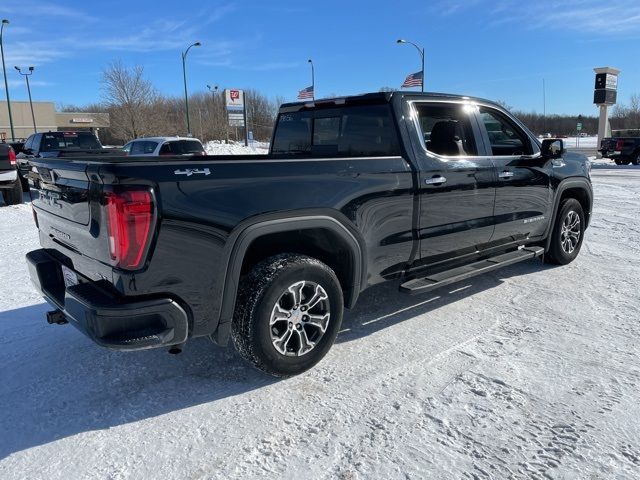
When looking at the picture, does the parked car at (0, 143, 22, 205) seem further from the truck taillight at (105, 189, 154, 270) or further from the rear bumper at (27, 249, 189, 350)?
the truck taillight at (105, 189, 154, 270)

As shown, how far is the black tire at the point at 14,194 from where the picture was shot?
1133 cm

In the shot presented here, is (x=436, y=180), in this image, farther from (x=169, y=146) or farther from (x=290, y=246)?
(x=169, y=146)

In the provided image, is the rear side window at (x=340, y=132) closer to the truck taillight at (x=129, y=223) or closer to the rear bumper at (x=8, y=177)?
the truck taillight at (x=129, y=223)

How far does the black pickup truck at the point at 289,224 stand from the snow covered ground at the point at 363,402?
379 millimetres

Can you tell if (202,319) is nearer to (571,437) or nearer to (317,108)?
(571,437)

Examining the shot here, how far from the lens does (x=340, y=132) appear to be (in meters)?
4.42

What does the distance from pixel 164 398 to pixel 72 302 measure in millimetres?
811

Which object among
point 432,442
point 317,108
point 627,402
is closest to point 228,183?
point 432,442

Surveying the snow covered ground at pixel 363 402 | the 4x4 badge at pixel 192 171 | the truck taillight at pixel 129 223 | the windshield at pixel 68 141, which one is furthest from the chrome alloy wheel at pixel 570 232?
the windshield at pixel 68 141

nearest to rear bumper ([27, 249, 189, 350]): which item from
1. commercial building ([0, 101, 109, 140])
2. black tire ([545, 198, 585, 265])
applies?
black tire ([545, 198, 585, 265])

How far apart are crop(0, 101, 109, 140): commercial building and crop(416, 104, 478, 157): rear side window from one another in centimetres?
7709

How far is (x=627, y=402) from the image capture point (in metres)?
2.93

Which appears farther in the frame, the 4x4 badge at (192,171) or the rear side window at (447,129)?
the rear side window at (447,129)

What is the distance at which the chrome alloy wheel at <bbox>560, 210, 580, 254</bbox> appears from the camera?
585cm
